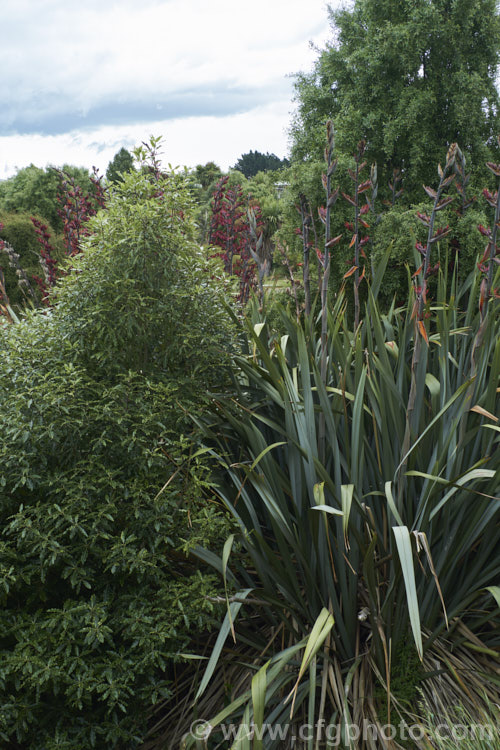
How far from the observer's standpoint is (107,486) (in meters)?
2.17

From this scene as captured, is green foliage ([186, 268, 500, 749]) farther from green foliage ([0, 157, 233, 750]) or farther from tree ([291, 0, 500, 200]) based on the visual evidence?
tree ([291, 0, 500, 200])

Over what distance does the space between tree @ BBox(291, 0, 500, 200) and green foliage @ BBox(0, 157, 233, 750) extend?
965cm

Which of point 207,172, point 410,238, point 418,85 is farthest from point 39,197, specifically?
point 207,172

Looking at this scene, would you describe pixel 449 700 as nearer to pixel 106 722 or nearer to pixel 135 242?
pixel 106 722

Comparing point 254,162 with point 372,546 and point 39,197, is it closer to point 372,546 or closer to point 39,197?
point 39,197

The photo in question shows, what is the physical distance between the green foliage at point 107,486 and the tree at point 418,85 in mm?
9653

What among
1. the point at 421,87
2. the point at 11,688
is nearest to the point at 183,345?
the point at 11,688

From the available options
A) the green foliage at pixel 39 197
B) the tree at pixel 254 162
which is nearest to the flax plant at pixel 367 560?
the green foliage at pixel 39 197

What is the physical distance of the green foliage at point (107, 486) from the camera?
6.48 feet

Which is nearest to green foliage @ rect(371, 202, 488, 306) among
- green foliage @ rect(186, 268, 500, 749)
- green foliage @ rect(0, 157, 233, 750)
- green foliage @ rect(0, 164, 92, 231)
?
green foliage @ rect(186, 268, 500, 749)

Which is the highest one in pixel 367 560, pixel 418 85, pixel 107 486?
pixel 418 85

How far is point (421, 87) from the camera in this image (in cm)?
1118

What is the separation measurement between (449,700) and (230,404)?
1.54 metres

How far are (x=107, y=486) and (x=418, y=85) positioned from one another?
1189 cm
